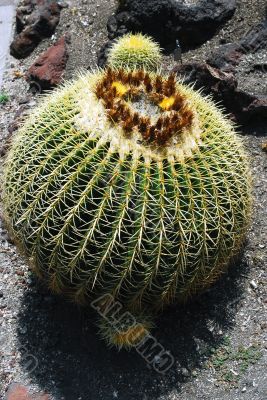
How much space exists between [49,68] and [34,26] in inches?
31.1

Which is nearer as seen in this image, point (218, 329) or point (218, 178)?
point (218, 178)

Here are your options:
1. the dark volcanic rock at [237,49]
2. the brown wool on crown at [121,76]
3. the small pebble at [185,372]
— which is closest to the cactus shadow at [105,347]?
the small pebble at [185,372]

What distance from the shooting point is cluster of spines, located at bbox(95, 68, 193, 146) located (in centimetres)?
356

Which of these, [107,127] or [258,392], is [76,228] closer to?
[107,127]

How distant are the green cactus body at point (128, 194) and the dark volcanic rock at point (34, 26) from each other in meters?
3.01

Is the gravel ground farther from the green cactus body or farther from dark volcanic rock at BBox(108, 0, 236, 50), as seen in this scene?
dark volcanic rock at BBox(108, 0, 236, 50)

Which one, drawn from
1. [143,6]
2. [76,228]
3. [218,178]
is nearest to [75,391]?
[76,228]

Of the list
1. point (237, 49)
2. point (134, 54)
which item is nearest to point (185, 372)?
point (134, 54)

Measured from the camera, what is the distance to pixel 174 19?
6355mm

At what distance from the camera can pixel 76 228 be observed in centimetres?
351

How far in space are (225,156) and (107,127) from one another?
730 mm

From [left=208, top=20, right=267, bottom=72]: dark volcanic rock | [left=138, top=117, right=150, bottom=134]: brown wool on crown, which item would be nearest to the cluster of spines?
[left=138, top=117, right=150, bottom=134]: brown wool on crown

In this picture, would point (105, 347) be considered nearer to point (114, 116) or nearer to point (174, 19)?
point (114, 116)

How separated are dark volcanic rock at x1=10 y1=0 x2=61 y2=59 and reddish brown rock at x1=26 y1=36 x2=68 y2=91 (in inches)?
12.3
